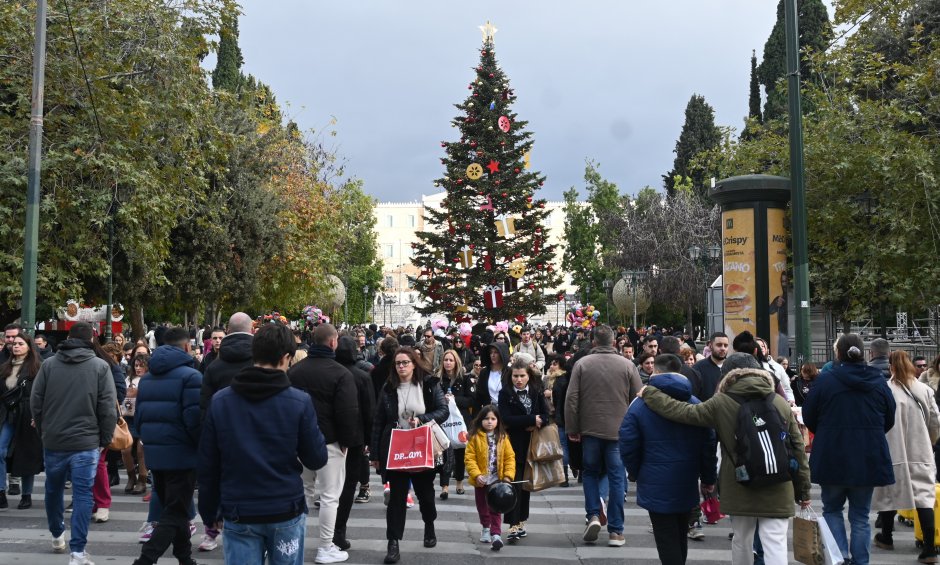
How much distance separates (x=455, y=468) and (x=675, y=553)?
568 centimetres

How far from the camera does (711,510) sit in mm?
8703

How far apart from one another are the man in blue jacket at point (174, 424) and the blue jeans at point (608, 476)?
340 cm

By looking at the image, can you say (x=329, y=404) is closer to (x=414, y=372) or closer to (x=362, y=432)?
(x=362, y=432)

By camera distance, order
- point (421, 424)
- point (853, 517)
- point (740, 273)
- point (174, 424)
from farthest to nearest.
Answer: point (740, 273) < point (421, 424) < point (853, 517) < point (174, 424)

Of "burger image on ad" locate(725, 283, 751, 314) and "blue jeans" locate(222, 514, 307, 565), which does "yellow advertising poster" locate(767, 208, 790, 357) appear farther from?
"blue jeans" locate(222, 514, 307, 565)

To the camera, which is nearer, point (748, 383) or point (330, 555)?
point (748, 383)

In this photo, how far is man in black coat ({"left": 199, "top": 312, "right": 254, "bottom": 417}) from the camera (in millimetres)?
6566

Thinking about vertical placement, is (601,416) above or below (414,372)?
below

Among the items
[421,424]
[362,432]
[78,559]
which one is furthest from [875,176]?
[78,559]

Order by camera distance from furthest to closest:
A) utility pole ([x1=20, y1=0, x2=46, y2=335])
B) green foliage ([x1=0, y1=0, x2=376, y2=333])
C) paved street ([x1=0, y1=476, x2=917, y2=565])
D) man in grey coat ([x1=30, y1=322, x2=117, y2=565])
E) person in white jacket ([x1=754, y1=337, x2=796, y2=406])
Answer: green foliage ([x1=0, y1=0, x2=376, y2=333]) → utility pole ([x1=20, y1=0, x2=46, y2=335]) → person in white jacket ([x1=754, y1=337, x2=796, y2=406]) → paved street ([x1=0, y1=476, x2=917, y2=565]) → man in grey coat ([x1=30, y1=322, x2=117, y2=565])

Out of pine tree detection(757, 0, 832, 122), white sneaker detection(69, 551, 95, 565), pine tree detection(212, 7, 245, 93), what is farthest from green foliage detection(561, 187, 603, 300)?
white sneaker detection(69, 551, 95, 565)

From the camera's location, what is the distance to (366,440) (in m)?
7.95

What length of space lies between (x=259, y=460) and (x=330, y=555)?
3.12m

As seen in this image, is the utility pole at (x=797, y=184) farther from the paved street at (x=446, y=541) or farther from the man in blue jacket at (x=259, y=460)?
the man in blue jacket at (x=259, y=460)
